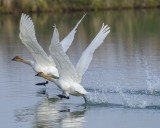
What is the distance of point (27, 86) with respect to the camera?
60.2 ft

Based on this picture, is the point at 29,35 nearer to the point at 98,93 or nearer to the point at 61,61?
the point at 98,93

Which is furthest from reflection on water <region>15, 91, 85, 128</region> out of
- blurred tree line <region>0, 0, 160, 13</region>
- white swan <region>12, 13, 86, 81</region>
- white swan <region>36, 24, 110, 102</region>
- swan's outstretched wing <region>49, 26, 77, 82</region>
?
blurred tree line <region>0, 0, 160, 13</region>

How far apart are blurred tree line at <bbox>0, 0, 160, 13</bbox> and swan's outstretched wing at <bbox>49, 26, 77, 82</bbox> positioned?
39769 mm

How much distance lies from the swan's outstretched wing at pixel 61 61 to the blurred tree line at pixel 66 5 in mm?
39769

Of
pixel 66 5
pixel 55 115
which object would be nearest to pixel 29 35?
pixel 55 115

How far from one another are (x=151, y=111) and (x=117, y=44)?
14772 millimetres

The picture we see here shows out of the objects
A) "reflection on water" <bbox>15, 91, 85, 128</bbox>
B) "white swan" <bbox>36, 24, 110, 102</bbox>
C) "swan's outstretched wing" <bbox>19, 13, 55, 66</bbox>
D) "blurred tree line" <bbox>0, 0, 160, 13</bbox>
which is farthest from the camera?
"blurred tree line" <bbox>0, 0, 160, 13</bbox>

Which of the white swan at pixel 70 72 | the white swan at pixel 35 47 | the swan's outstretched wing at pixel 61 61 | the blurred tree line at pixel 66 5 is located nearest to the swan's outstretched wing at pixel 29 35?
the white swan at pixel 35 47

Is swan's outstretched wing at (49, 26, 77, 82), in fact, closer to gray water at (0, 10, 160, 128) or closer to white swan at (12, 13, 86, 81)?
gray water at (0, 10, 160, 128)

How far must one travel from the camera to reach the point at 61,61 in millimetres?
15023

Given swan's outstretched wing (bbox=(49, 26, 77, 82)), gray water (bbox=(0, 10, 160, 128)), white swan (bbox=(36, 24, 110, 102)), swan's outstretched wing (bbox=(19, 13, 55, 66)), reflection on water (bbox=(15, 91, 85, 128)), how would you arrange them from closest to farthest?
reflection on water (bbox=(15, 91, 85, 128)) → gray water (bbox=(0, 10, 160, 128)) → swan's outstretched wing (bbox=(49, 26, 77, 82)) → white swan (bbox=(36, 24, 110, 102)) → swan's outstretched wing (bbox=(19, 13, 55, 66))

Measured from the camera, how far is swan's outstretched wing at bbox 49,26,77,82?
14500mm

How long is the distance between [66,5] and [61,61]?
4262 cm

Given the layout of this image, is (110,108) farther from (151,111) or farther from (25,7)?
(25,7)
